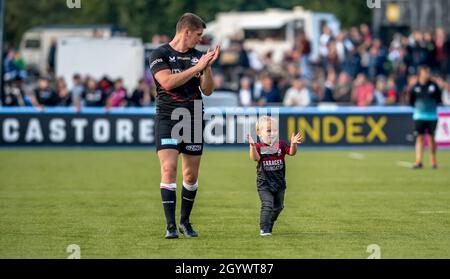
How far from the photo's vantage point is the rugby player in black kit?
1262 cm

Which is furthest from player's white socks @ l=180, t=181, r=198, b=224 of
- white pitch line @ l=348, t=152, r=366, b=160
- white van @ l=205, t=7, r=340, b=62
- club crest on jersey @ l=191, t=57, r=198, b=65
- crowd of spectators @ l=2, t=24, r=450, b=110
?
white van @ l=205, t=7, r=340, b=62

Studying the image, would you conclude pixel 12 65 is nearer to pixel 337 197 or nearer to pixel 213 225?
pixel 337 197

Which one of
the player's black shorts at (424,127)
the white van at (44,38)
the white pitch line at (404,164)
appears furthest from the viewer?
the white van at (44,38)

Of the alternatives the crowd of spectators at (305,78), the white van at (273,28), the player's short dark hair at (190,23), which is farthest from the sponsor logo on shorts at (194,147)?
the white van at (273,28)

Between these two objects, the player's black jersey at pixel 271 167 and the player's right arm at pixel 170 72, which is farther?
the player's black jersey at pixel 271 167

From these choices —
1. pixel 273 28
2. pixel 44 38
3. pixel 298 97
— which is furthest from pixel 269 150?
pixel 44 38

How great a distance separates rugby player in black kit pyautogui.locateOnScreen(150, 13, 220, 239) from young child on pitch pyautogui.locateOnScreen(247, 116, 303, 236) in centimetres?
66

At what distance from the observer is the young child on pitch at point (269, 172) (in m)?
12.9

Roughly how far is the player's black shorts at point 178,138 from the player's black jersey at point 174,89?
0.11 meters

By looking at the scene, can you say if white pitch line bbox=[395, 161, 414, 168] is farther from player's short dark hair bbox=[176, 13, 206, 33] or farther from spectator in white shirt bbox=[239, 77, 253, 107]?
player's short dark hair bbox=[176, 13, 206, 33]

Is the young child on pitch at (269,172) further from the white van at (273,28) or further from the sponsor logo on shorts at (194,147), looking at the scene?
the white van at (273,28)

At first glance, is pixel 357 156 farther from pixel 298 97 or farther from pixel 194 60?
pixel 194 60
